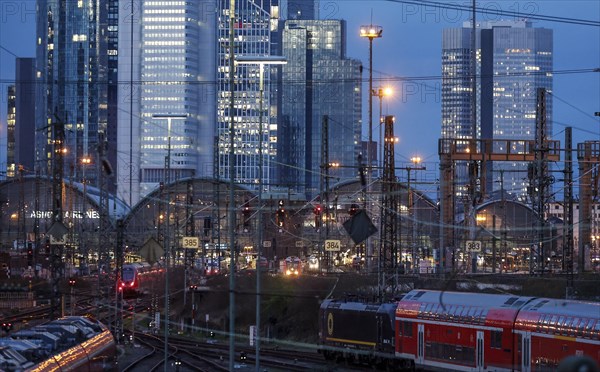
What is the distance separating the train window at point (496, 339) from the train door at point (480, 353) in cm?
58

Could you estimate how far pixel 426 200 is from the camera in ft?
342

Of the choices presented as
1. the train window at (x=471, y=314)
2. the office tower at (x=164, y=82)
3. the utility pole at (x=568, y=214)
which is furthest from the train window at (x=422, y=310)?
the office tower at (x=164, y=82)

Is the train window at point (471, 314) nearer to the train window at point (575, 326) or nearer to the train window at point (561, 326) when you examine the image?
the train window at point (561, 326)

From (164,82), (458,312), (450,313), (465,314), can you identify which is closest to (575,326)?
(465,314)

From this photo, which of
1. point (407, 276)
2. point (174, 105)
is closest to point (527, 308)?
point (407, 276)

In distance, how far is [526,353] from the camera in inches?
1280

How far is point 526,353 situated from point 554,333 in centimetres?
140

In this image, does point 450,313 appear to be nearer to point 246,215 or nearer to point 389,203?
point 389,203

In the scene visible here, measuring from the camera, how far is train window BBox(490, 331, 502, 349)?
3388 centimetres

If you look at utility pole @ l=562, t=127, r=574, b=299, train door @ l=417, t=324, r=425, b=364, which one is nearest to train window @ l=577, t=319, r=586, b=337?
train door @ l=417, t=324, r=425, b=364

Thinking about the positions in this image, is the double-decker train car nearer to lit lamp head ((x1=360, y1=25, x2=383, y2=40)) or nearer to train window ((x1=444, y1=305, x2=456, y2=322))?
train window ((x1=444, y1=305, x2=456, y2=322))

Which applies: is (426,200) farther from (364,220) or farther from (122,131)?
(122,131)

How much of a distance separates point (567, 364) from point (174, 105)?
188 m

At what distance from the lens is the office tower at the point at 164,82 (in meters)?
192
